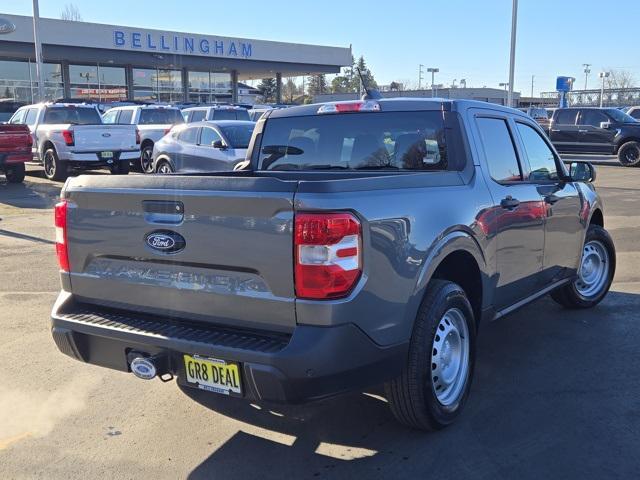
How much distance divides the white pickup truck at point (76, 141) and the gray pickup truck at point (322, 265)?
1302 cm

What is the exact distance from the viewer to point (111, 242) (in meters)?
3.46

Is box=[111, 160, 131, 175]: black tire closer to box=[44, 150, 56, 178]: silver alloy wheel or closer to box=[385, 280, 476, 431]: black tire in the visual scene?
box=[44, 150, 56, 178]: silver alloy wheel

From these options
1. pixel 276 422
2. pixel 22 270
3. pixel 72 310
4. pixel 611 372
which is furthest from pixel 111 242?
pixel 22 270

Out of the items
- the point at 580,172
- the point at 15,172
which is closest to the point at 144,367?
the point at 580,172

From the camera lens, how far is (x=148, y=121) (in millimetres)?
20156

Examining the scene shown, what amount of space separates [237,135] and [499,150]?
9548 mm

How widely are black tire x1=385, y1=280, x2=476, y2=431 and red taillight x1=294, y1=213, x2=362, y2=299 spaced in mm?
673

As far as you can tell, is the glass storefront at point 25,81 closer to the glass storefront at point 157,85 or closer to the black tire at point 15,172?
the glass storefront at point 157,85

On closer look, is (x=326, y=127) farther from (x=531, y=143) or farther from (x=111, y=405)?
(x=111, y=405)

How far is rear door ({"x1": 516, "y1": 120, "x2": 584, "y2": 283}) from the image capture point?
16.3ft

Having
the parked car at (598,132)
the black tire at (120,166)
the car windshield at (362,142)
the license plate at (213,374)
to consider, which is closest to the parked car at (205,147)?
the black tire at (120,166)

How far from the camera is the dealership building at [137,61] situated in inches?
1320

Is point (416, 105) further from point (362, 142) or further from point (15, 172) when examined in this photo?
point (15, 172)

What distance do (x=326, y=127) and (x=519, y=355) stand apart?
2.23 m
